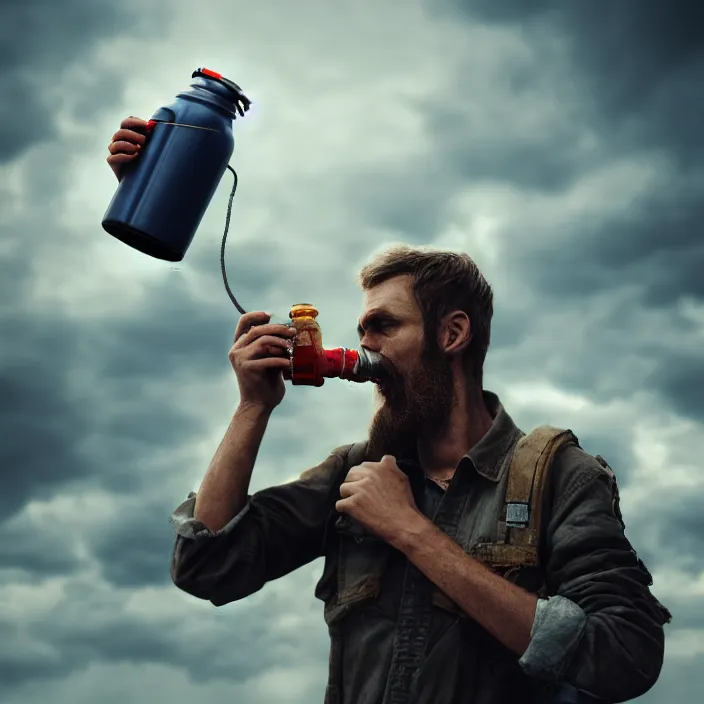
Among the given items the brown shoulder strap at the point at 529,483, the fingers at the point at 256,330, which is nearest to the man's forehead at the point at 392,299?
the fingers at the point at 256,330

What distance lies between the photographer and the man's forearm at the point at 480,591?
4293mm

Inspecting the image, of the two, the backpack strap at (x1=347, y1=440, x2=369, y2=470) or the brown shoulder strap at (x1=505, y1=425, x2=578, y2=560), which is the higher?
the backpack strap at (x1=347, y1=440, x2=369, y2=470)

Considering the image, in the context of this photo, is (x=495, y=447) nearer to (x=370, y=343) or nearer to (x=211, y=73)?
(x=370, y=343)

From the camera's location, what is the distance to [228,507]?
5.00 meters

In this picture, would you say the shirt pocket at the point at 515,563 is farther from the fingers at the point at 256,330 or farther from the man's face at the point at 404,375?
the fingers at the point at 256,330

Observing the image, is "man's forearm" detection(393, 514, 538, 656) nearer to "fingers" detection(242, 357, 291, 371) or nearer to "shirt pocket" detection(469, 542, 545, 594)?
"shirt pocket" detection(469, 542, 545, 594)

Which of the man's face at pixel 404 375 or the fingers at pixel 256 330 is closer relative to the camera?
the fingers at pixel 256 330

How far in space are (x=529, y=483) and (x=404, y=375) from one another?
960 mm

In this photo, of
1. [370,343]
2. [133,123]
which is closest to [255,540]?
[370,343]

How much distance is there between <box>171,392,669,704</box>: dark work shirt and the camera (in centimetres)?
429

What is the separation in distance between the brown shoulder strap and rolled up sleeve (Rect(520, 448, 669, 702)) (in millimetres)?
98

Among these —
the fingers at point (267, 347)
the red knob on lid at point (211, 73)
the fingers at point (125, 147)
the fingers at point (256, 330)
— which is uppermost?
the red knob on lid at point (211, 73)

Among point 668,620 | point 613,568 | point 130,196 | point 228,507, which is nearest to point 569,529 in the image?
point 613,568

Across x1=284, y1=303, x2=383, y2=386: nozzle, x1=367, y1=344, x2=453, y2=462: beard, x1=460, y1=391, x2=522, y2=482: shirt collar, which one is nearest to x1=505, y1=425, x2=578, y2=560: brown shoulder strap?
x1=460, y1=391, x2=522, y2=482: shirt collar
